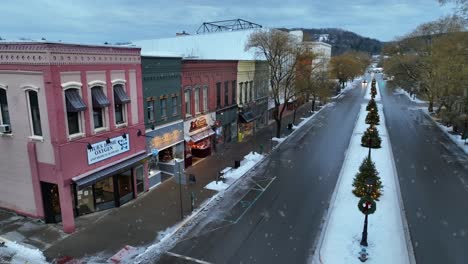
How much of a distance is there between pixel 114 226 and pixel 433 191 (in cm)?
1811

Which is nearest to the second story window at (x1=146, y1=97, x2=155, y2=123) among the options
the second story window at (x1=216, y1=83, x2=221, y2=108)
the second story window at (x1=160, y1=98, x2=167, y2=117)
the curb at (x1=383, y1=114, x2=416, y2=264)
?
the second story window at (x1=160, y1=98, x2=167, y2=117)

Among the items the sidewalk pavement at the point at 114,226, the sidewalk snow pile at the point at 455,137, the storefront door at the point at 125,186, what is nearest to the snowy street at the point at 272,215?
the sidewalk pavement at the point at 114,226

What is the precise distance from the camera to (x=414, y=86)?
56906mm

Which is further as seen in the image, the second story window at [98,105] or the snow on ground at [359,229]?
the second story window at [98,105]

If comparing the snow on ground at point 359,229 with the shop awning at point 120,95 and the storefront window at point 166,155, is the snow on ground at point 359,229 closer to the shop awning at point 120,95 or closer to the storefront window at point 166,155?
the storefront window at point 166,155

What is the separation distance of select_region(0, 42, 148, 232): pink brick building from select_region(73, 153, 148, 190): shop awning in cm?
5

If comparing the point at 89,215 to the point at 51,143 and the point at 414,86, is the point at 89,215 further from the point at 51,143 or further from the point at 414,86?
the point at 414,86

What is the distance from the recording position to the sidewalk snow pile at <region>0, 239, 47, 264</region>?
1205 cm

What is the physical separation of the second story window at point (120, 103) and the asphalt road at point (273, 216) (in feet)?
22.5

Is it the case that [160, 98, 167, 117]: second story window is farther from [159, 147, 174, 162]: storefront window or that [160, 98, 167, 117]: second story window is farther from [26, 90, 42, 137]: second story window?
[26, 90, 42, 137]: second story window

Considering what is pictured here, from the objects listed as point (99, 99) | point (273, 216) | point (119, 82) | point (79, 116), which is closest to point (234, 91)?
point (119, 82)

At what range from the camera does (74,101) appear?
14.0m

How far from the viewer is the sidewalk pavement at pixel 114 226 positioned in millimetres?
13141

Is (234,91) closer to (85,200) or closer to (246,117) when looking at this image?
(246,117)
